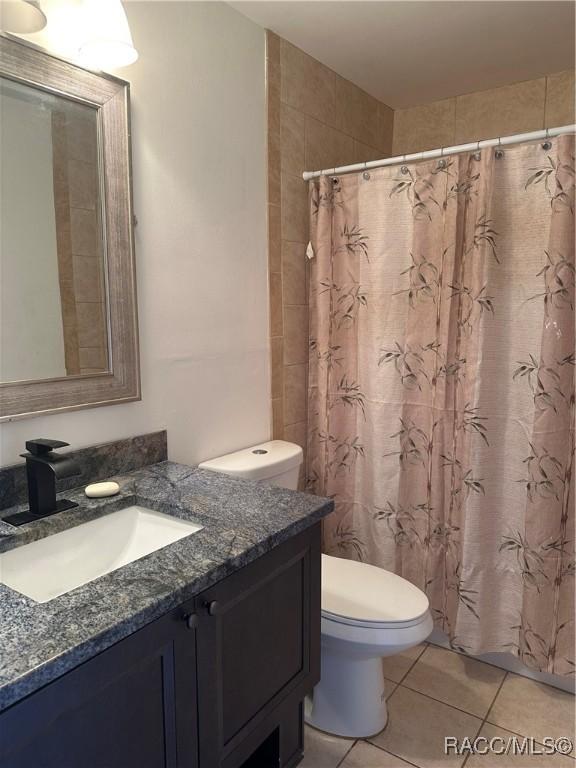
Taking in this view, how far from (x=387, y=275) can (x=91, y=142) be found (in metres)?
1.10

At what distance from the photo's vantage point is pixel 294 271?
2.19m

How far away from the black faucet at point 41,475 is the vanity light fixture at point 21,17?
37.7 inches

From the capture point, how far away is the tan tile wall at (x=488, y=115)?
2311 mm

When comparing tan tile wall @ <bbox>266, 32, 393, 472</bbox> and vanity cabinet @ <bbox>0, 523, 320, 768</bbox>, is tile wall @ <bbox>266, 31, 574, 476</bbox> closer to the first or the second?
tan tile wall @ <bbox>266, 32, 393, 472</bbox>

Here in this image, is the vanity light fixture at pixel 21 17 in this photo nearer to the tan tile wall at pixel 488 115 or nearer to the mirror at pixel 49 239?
the mirror at pixel 49 239

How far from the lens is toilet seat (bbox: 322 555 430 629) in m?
1.59

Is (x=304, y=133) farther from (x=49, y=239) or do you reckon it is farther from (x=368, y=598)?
(x=368, y=598)

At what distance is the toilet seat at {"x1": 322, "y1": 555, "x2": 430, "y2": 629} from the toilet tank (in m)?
0.34

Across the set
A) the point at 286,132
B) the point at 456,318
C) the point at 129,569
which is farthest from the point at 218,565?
the point at 286,132

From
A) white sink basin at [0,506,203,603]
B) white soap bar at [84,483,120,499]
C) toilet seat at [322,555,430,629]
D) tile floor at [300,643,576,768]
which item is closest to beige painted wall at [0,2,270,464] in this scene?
white soap bar at [84,483,120,499]

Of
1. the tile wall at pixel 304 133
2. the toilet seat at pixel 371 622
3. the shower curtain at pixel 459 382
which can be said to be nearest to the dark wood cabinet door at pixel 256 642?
the toilet seat at pixel 371 622

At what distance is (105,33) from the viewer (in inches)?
49.6

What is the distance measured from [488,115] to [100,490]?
233 centimetres

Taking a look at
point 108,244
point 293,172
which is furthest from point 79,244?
point 293,172
